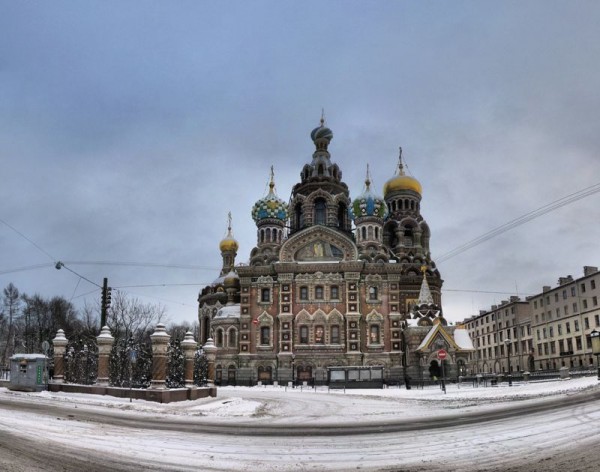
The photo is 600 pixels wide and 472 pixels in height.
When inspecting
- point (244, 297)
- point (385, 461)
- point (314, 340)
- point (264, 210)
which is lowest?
point (385, 461)

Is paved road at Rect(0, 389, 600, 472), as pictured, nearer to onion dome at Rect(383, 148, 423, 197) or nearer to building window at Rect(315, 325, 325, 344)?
building window at Rect(315, 325, 325, 344)

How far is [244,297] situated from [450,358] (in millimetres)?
23498

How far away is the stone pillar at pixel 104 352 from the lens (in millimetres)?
31656

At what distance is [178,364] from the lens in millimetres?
64500

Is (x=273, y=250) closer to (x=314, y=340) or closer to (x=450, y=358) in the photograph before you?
(x=314, y=340)

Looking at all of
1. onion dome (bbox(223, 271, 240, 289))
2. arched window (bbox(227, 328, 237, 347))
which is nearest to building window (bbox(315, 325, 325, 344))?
arched window (bbox(227, 328, 237, 347))

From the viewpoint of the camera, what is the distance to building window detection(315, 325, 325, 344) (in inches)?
2530

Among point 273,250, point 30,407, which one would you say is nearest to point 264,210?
point 273,250

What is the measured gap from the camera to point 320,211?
2904 inches

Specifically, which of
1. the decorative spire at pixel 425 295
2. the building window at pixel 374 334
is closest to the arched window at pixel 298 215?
the decorative spire at pixel 425 295

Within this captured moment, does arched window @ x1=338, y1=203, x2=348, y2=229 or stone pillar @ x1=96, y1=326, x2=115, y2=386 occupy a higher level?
arched window @ x1=338, y1=203, x2=348, y2=229

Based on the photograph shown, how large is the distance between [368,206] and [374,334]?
16.5 meters

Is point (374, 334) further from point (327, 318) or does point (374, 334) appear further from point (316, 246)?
point (316, 246)

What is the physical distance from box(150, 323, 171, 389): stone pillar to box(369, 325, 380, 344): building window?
38.3 m
